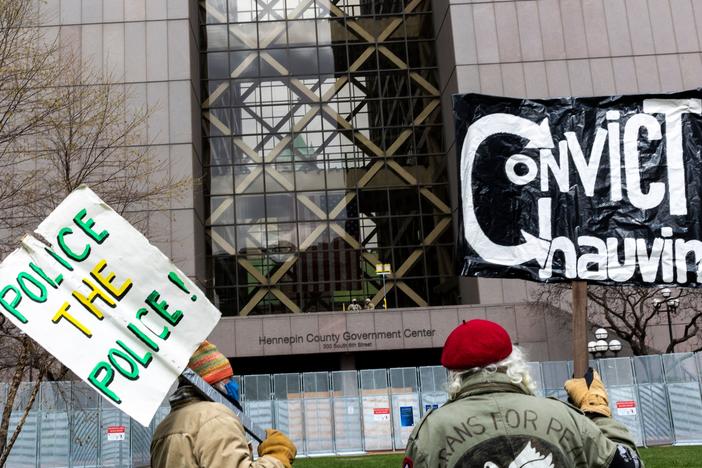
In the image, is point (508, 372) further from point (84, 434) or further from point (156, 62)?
point (156, 62)

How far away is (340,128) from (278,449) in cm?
3712

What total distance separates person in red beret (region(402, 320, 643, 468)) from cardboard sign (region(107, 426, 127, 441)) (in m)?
22.1

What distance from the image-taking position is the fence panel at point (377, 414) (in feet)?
85.5

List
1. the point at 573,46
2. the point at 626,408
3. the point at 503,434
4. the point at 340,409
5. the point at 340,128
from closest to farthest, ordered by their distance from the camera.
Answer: the point at 503,434 → the point at 626,408 → the point at 340,409 → the point at 573,46 → the point at 340,128

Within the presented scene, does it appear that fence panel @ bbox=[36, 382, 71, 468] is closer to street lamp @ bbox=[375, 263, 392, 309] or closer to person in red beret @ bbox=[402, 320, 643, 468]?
street lamp @ bbox=[375, 263, 392, 309]

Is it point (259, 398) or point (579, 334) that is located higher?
point (259, 398)

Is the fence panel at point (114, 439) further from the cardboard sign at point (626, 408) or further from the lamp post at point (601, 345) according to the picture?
the lamp post at point (601, 345)

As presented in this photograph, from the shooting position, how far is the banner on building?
5684mm

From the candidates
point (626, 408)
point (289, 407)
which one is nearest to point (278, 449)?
point (626, 408)

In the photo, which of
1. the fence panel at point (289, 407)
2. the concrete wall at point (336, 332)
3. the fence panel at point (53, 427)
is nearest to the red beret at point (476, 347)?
the fence panel at point (53, 427)

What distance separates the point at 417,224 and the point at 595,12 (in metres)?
12.6

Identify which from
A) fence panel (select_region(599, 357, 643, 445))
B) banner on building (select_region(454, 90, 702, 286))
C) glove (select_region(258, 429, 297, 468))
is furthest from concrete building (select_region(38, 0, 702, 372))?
glove (select_region(258, 429, 297, 468))

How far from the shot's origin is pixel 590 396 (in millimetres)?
3432

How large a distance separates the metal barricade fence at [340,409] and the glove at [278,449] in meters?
19.2
